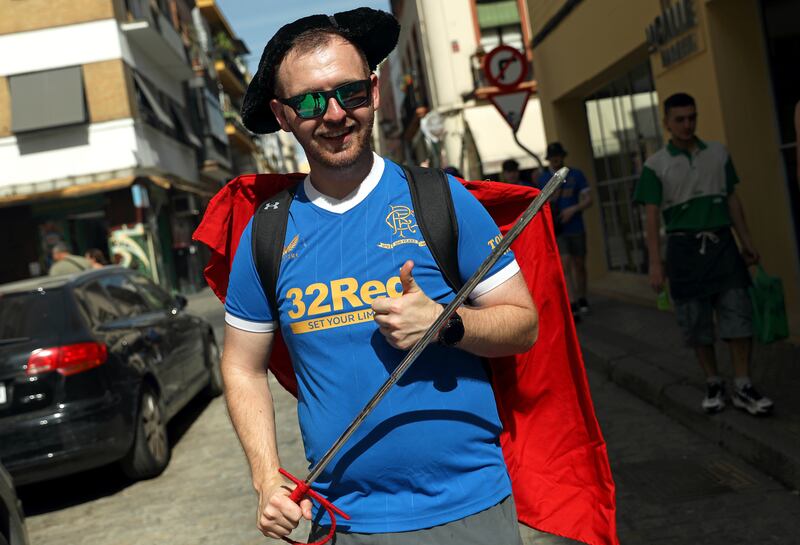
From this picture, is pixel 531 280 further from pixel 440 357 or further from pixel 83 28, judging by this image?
pixel 83 28

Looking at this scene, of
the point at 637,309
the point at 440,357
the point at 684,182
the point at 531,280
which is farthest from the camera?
the point at 637,309

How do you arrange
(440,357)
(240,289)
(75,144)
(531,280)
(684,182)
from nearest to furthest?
1. (440,357)
2. (240,289)
3. (531,280)
4. (684,182)
5. (75,144)

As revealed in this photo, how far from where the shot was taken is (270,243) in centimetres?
230

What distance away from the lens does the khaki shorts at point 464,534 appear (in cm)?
212

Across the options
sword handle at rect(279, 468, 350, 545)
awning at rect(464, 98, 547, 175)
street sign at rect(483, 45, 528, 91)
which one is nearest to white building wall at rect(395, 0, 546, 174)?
awning at rect(464, 98, 547, 175)

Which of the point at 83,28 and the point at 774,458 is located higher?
the point at 83,28

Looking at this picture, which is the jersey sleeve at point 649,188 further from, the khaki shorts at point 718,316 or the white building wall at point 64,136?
the white building wall at point 64,136

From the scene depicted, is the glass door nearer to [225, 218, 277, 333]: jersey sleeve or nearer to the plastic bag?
the plastic bag

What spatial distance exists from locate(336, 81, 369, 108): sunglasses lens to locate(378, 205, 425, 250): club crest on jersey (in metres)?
0.25

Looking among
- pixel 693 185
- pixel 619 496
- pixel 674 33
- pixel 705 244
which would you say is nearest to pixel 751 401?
pixel 705 244

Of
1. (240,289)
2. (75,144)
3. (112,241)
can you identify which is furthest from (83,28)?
(240,289)

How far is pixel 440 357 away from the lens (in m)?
2.18

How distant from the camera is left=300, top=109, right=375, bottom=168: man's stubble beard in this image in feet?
7.36

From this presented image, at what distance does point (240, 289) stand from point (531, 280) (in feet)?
2.43
